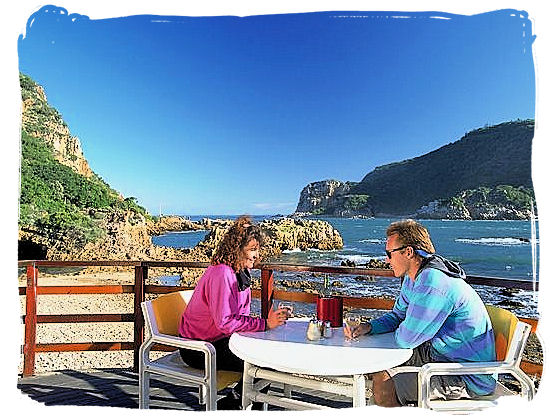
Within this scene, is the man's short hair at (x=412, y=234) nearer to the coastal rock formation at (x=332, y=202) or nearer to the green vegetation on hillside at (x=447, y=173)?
the green vegetation on hillside at (x=447, y=173)

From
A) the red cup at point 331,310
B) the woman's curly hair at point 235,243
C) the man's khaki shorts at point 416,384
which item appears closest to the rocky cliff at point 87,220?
the woman's curly hair at point 235,243

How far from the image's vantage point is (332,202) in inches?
138

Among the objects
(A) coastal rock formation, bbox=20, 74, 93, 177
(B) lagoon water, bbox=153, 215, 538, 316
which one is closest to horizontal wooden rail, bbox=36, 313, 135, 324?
(B) lagoon water, bbox=153, 215, 538, 316

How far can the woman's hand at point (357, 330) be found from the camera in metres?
2.11

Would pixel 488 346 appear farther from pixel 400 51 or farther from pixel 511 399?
pixel 400 51

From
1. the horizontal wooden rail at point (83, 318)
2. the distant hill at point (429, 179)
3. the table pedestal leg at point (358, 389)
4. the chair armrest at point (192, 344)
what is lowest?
Answer: the horizontal wooden rail at point (83, 318)

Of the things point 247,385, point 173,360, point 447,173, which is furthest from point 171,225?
point 247,385

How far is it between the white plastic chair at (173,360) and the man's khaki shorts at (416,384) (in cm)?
65

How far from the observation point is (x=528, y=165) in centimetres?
158

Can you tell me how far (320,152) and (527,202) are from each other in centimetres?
493

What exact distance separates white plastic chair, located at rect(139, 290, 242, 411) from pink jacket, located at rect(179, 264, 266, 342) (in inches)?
4.1

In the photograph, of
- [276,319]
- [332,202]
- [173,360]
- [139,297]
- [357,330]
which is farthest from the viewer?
[139,297]

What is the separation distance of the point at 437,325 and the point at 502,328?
325mm

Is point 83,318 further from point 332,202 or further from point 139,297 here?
point 332,202
